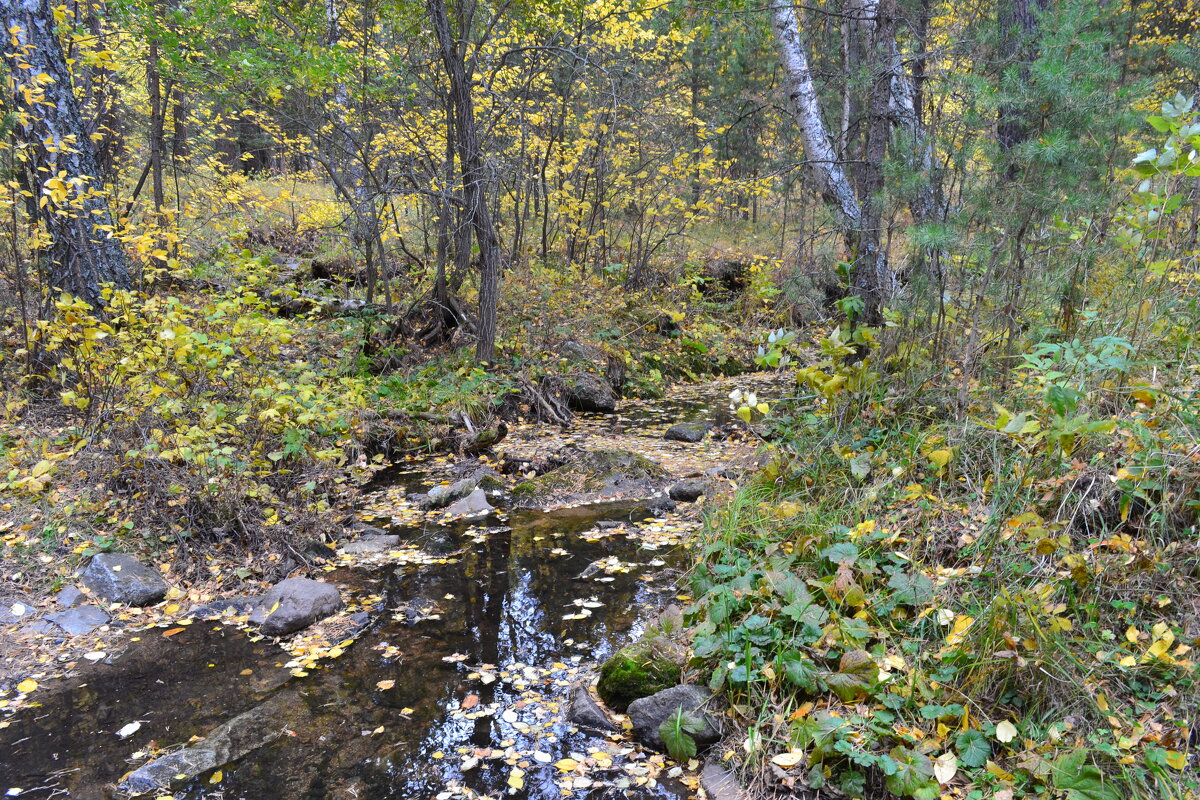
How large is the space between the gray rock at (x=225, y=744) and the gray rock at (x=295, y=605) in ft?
2.25

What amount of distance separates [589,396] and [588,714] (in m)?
6.61

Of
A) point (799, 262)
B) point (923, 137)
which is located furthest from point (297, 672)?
point (923, 137)

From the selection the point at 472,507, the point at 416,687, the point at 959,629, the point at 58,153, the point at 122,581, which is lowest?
the point at 416,687

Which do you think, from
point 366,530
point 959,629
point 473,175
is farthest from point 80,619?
point 473,175

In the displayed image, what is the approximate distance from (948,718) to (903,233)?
3223 mm

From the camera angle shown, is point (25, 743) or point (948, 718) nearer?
point (948, 718)


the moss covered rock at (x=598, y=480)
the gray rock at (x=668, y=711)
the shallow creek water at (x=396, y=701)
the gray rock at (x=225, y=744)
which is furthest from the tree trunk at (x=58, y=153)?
the gray rock at (x=668, y=711)

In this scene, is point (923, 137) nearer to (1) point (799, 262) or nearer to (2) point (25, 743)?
(1) point (799, 262)

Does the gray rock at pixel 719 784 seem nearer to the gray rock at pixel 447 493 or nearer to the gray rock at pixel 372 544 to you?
the gray rock at pixel 372 544

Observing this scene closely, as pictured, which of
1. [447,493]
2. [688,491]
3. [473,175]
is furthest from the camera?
[473,175]

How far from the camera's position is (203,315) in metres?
5.51

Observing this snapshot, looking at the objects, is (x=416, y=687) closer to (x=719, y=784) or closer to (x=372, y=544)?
(x=719, y=784)

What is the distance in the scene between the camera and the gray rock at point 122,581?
444 centimetres

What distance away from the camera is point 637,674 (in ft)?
11.6
